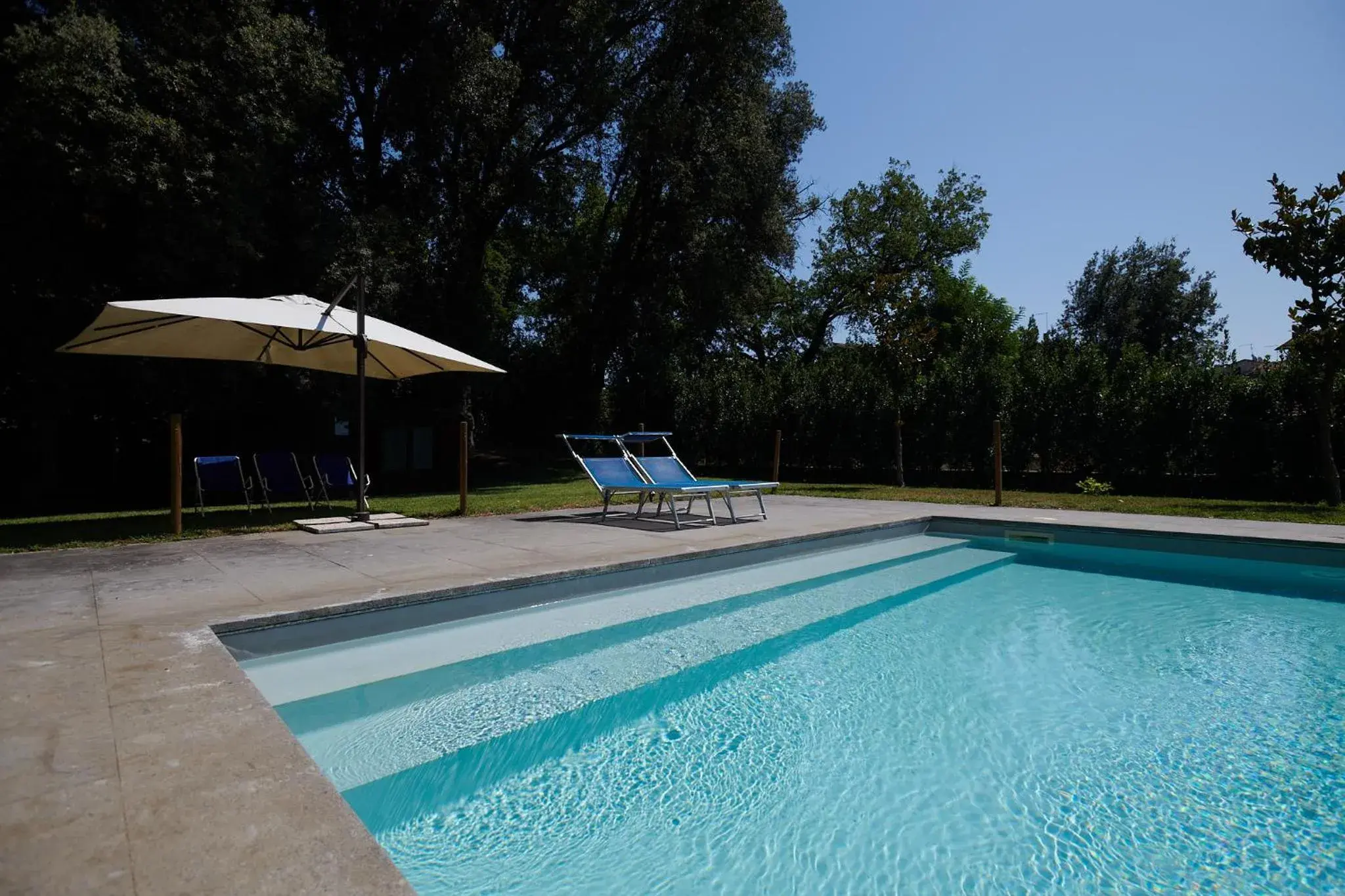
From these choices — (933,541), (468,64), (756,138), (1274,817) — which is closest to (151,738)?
(1274,817)

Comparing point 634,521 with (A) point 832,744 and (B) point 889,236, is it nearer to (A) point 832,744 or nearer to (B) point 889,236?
(A) point 832,744

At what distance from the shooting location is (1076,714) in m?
3.67

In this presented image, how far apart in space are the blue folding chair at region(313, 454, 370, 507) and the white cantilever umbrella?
3.78 feet

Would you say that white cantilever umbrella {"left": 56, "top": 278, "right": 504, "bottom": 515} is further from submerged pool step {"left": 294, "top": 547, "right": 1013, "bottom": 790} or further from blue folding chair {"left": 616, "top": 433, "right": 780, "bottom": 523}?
submerged pool step {"left": 294, "top": 547, "right": 1013, "bottom": 790}

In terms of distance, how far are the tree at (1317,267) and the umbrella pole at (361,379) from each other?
41.2 ft

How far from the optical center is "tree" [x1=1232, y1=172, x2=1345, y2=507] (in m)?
10.3

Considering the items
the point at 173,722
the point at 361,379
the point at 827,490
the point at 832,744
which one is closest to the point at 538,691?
the point at 832,744

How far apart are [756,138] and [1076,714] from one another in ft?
50.0

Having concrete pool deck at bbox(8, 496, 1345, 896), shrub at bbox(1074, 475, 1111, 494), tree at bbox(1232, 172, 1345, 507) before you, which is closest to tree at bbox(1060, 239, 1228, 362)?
shrub at bbox(1074, 475, 1111, 494)

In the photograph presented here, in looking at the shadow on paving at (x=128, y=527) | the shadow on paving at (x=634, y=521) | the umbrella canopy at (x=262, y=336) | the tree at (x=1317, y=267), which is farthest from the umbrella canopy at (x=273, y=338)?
the tree at (x=1317, y=267)

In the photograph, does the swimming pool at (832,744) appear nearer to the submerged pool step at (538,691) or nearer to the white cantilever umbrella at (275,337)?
the submerged pool step at (538,691)

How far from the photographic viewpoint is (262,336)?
26.8ft

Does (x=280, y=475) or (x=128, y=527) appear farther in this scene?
(x=280, y=475)

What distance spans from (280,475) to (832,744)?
7797 millimetres
